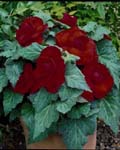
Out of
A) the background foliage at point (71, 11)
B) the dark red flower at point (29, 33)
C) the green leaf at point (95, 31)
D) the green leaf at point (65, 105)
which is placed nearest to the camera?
the green leaf at point (65, 105)

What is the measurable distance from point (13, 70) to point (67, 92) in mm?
302

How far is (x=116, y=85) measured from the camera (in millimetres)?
2547

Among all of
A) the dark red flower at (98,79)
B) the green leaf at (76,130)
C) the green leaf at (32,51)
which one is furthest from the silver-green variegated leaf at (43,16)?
the green leaf at (76,130)

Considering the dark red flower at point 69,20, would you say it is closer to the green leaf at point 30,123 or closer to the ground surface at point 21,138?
the green leaf at point 30,123

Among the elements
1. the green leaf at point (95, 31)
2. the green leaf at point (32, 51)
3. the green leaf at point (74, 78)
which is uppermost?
the green leaf at point (32, 51)

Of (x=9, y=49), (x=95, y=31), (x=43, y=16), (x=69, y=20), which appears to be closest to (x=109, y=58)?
(x=95, y=31)

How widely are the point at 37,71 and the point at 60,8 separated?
0.75 m

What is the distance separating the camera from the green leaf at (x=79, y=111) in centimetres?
232

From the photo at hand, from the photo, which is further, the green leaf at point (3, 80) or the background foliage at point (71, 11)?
the background foliage at point (71, 11)

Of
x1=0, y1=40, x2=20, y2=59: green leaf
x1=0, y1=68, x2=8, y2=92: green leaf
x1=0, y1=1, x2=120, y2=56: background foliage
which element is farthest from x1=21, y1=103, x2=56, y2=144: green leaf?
x1=0, y1=1, x2=120, y2=56: background foliage

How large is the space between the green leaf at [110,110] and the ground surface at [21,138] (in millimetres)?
383

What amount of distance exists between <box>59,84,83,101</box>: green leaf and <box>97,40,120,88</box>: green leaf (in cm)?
31

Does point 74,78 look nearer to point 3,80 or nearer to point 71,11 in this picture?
point 3,80

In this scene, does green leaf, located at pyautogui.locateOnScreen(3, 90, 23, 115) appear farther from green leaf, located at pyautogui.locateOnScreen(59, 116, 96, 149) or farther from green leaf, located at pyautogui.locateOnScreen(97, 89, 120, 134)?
green leaf, located at pyautogui.locateOnScreen(97, 89, 120, 134)
